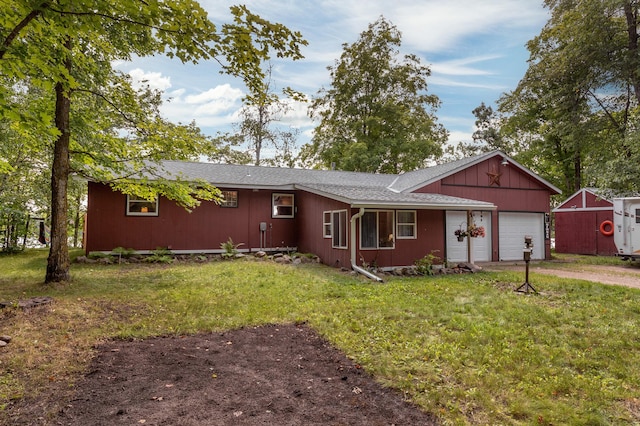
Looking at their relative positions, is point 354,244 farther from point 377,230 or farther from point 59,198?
point 59,198

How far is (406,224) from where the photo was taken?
11086 mm

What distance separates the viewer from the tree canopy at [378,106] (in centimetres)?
2491

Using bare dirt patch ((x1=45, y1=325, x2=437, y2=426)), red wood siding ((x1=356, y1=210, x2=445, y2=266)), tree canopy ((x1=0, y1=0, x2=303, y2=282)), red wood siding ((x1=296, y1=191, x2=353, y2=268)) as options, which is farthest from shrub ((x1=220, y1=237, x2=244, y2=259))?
bare dirt patch ((x1=45, y1=325, x2=437, y2=426))

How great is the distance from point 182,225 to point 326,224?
5.18 m

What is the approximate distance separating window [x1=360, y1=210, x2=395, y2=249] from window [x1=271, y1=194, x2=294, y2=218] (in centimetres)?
427

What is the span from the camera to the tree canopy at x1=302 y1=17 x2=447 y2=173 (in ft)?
81.7

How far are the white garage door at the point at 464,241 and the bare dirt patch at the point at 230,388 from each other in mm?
9420

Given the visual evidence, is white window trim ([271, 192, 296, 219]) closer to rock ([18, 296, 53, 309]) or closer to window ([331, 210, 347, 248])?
window ([331, 210, 347, 248])

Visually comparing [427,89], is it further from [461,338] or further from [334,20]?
[461,338]

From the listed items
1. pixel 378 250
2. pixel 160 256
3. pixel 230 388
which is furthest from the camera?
pixel 160 256

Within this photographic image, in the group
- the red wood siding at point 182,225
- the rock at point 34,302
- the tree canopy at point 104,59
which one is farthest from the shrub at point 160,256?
the rock at point 34,302

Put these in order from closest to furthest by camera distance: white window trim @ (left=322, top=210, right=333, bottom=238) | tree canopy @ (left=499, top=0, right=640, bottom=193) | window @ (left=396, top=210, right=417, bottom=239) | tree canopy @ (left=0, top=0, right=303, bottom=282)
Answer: tree canopy @ (left=0, top=0, right=303, bottom=282)
window @ (left=396, top=210, right=417, bottom=239)
white window trim @ (left=322, top=210, right=333, bottom=238)
tree canopy @ (left=499, top=0, right=640, bottom=193)

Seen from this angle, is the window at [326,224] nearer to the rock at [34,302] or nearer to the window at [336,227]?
the window at [336,227]

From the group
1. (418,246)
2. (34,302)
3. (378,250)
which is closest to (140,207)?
(34,302)
